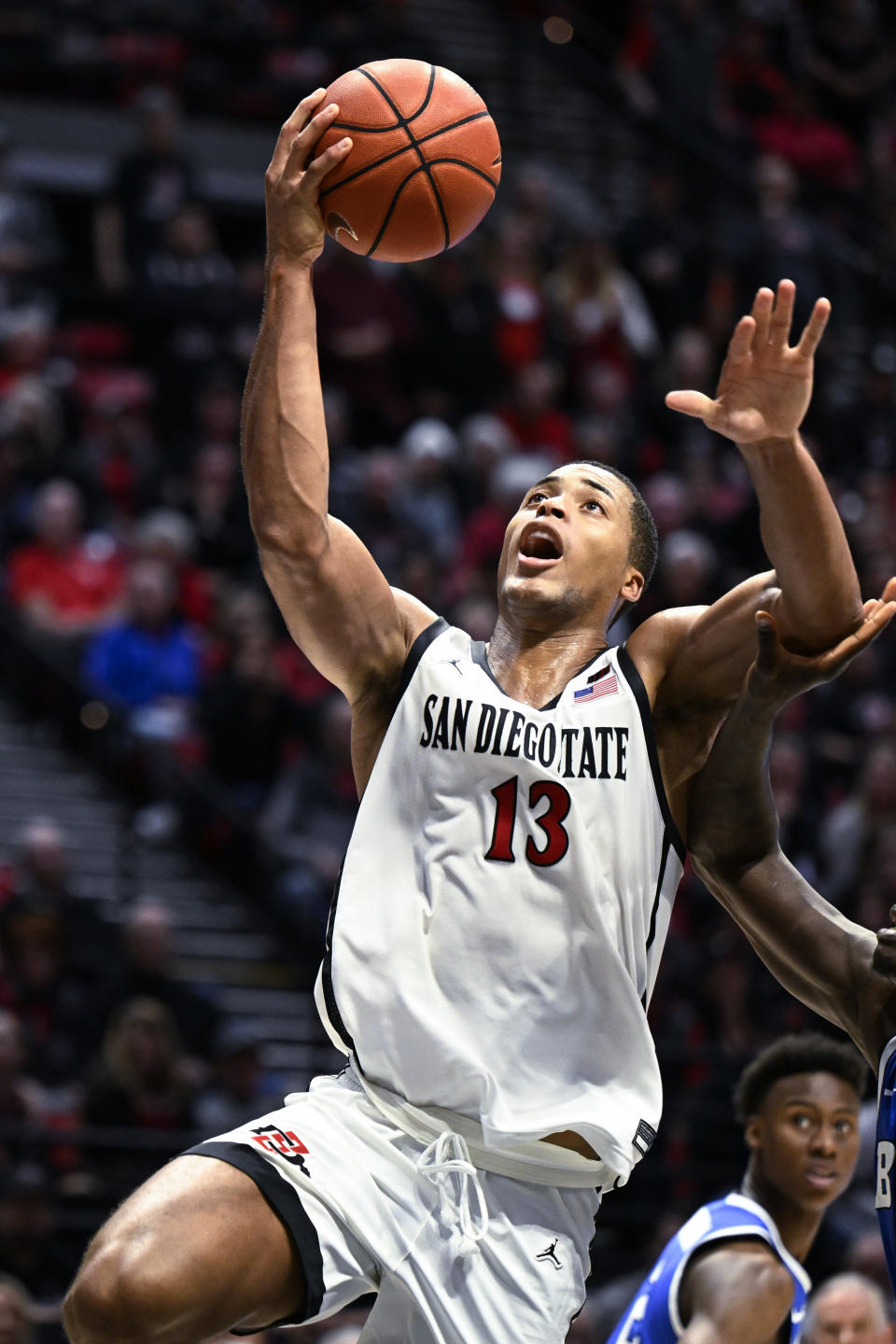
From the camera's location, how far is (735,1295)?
495 centimetres

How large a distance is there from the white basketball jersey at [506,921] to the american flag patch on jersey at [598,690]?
0.02m

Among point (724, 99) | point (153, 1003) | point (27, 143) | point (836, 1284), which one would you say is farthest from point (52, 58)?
point (836, 1284)

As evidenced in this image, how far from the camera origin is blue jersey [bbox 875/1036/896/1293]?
13.5ft

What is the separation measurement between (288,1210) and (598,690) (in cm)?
121

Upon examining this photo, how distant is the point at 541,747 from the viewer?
4.12 meters

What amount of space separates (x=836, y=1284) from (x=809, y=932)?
1.97 m

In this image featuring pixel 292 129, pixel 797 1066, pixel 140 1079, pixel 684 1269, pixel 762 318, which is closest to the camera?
pixel 762 318

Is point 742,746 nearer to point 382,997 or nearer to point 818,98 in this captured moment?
point 382,997

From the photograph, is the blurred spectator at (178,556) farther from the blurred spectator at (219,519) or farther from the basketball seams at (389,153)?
the basketball seams at (389,153)

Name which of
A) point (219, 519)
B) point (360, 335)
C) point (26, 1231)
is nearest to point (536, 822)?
point (26, 1231)

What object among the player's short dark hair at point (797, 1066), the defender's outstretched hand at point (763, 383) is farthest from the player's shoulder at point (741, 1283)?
the defender's outstretched hand at point (763, 383)

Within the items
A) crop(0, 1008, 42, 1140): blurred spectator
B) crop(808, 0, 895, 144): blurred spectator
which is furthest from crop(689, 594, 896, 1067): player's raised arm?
crop(808, 0, 895, 144): blurred spectator

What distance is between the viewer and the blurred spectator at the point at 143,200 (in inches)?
465

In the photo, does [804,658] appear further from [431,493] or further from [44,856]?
[431,493]
